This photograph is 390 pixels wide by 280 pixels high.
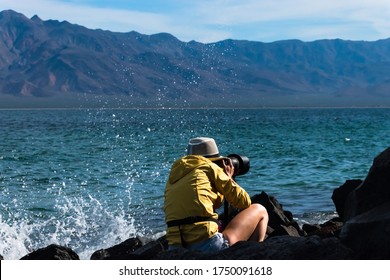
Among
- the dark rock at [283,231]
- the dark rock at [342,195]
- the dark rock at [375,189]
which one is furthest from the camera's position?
the dark rock at [342,195]

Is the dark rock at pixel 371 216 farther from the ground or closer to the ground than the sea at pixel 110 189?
farther from the ground

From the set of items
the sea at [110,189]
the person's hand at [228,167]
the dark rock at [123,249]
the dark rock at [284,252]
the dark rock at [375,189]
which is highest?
the person's hand at [228,167]

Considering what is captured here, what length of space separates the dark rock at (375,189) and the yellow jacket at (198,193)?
1416mm

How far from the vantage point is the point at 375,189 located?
7102mm

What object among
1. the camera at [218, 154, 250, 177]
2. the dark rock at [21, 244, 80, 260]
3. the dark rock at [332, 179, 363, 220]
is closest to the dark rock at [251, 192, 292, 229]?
the dark rock at [332, 179, 363, 220]

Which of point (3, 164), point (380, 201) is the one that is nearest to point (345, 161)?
point (3, 164)

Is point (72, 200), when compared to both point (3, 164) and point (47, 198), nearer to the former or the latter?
point (47, 198)

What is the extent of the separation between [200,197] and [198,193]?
0.14 feet

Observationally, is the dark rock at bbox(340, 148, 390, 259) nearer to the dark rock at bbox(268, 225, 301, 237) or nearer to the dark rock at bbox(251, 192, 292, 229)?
the dark rock at bbox(268, 225, 301, 237)

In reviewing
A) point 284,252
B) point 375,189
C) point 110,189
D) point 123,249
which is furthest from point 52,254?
point 110,189

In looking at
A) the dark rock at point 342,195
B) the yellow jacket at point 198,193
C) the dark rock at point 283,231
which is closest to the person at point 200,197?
the yellow jacket at point 198,193

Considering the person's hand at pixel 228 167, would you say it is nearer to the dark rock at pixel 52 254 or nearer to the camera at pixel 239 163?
the camera at pixel 239 163

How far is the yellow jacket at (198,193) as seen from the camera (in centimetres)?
638
